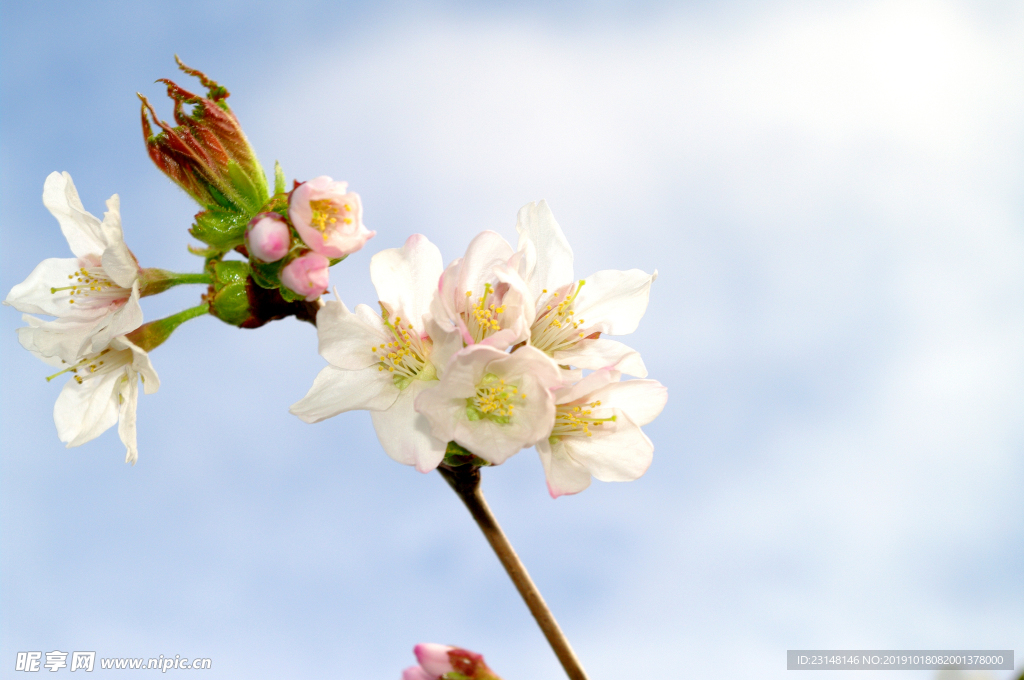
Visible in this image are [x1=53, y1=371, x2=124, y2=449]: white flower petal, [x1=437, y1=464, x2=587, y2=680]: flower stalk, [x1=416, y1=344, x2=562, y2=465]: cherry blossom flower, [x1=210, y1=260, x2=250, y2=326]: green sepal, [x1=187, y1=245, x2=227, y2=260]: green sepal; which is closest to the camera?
[x1=416, y1=344, x2=562, y2=465]: cherry blossom flower

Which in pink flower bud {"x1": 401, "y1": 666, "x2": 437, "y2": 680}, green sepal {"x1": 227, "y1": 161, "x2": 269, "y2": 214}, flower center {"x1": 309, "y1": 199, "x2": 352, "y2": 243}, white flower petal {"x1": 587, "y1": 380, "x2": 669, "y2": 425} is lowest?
pink flower bud {"x1": 401, "y1": 666, "x2": 437, "y2": 680}

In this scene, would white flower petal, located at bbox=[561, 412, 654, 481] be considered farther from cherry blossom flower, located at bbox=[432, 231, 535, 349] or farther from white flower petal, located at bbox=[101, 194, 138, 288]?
white flower petal, located at bbox=[101, 194, 138, 288]

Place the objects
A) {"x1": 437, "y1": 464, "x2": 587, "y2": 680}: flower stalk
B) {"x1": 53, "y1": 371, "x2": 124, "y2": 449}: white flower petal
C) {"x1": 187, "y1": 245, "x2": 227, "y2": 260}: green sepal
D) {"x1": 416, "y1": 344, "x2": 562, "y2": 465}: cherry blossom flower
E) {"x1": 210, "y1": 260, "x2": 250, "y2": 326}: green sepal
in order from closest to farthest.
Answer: {"x1": 416, "y1": 344, "x2": 562, "y2": 465}: cherry blossom flower, {"x1": 437, "y1": 464, "x2": 587, "y2": 680}: flower stalk, {"x1": 210, "y1": 260, "x2": 250, "y2": 326}: green sepal, {"x1": 187, "y1": 245, "x2": 227, "y2": 260}: green sepal, {"x1": 53, "y1": 371, "x2": 124, "y2": 449}: white flower petal

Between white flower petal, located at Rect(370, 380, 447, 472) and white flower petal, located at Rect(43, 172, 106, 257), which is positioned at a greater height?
white flower petal, located at Rect(43, 172, 106, 257)

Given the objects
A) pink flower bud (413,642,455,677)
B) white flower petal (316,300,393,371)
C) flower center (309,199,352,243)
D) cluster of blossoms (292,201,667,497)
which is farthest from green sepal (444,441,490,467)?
flower center (309,199,352,243)

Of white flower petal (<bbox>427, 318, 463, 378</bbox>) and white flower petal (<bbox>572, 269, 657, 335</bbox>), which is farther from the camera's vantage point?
white flower petal (<bbox>572, 269, 657, 335</bbox>)

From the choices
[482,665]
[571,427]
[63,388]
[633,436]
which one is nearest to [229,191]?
[63,388]
